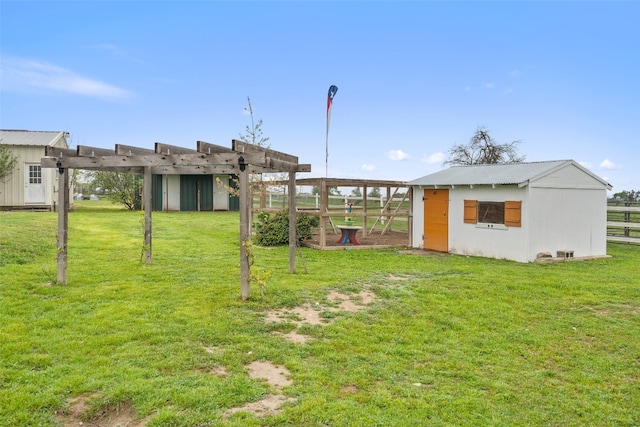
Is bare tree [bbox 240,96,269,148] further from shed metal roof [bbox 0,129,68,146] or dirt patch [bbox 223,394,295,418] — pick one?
dirt patch [bbox 223,394,295,418]

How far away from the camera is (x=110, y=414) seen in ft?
10.3

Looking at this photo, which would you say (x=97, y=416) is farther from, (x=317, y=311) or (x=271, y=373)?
(x=317, y=311)

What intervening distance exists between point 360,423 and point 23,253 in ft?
28.8

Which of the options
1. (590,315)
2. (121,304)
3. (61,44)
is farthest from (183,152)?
(61,44)

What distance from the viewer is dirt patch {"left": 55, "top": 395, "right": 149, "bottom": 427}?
3008 millimetres

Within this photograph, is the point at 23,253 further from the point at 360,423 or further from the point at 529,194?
the point at 529,194

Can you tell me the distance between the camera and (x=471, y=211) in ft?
37.2

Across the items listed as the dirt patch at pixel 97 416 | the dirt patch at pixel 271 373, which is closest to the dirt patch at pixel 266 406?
the dirt patch at pixel 271 373

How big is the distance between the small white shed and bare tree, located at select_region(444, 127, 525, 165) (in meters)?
8.03

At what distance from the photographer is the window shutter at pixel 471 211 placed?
36.9 ft

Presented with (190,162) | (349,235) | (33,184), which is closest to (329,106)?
(349,235)

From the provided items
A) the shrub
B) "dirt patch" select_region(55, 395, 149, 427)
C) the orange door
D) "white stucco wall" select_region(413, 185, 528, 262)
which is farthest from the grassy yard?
the shrub

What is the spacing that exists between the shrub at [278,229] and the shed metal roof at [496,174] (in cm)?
335

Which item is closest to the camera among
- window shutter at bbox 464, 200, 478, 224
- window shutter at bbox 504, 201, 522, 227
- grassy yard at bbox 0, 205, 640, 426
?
grassy yard at bbox 0, 205, 640, 426
